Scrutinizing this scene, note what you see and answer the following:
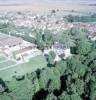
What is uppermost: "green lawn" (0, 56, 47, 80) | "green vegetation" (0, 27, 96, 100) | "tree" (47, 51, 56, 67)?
"green vegetation" (0, 27, 96, 100)

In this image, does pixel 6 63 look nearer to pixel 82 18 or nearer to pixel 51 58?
pixel 51 58

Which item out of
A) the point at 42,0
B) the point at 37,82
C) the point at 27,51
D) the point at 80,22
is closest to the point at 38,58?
the point at 27,51

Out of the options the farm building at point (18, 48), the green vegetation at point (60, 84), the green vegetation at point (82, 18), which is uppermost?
the green vegetation at point (60, 84)

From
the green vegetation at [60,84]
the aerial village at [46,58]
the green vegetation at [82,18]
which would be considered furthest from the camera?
the green vegetation at [82,18]

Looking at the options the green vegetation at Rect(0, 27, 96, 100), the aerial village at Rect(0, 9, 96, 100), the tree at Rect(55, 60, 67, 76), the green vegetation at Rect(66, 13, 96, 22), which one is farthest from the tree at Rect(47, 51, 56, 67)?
the green vegetation at Rect(66, 13, 96, 22)

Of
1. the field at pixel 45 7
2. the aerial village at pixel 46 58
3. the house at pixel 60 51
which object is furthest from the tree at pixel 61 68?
the field at pixel 45 7

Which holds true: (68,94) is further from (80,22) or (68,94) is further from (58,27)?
(80,22)

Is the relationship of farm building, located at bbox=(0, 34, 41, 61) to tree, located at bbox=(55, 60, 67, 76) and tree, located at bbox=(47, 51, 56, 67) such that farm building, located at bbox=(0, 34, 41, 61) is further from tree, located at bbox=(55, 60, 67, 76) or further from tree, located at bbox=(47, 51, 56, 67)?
tree, located at bbox=(55, 60, 67, 76)

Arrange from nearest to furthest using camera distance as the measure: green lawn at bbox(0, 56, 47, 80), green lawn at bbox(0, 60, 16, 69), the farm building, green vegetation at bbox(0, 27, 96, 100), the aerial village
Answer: green vegetation at bbox(0, 27, 96, 100)
the aerial village
green lawn at bbox(0, 56, 47, 80)
green lawn at bbox(0, 60, 16, 69)
the farm building

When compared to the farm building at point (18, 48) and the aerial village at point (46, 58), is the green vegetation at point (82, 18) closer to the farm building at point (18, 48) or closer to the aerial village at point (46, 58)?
the aerial village at point (46, 58)
